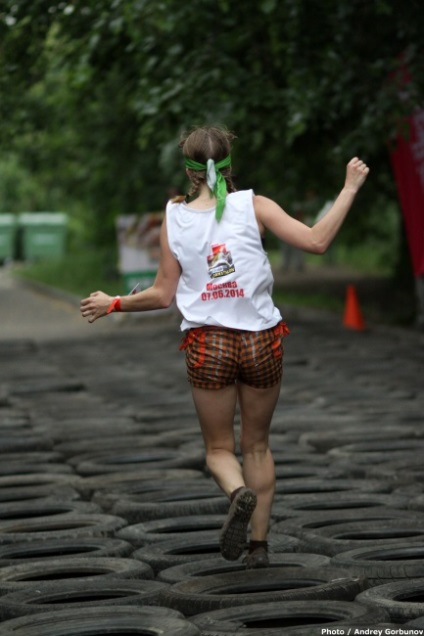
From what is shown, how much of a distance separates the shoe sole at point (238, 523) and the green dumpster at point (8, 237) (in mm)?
55406

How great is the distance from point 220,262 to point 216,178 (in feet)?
1.10

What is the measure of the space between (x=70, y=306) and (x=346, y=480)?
2229cm

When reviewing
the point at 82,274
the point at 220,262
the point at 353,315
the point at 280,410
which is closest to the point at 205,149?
the point at 220,262

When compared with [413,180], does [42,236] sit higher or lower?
higher

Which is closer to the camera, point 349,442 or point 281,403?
point 349,442

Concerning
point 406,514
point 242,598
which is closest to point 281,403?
point 406,514

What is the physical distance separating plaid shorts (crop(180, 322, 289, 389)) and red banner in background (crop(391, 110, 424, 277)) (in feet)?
31.8

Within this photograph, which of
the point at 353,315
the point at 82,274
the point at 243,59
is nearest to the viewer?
the point at 243,59

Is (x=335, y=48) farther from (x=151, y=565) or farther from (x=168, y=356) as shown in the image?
(x=151, y=565)

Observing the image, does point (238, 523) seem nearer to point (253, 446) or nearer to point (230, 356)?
point (253, 446)

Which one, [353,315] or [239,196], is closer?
[239,196]

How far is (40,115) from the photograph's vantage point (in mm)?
24578

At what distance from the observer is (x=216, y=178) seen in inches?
221

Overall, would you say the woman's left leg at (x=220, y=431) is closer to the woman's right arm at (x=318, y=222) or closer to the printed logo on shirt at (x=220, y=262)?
the printed logo on shirt at (x=220, y=262)
